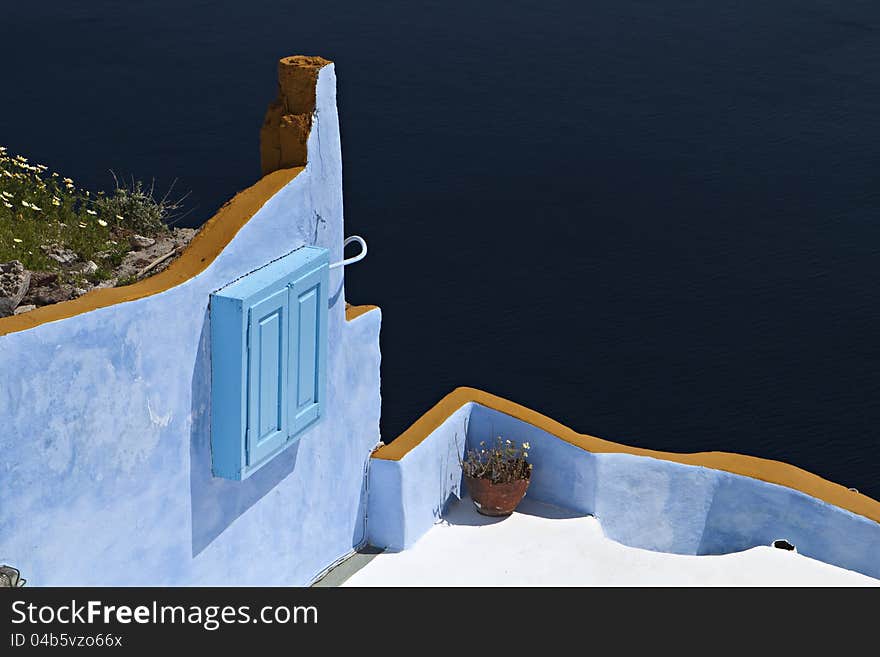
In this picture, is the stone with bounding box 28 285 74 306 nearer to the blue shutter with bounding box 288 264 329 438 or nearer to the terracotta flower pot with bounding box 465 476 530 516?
the blue shutter with bounding box 288 264 329 438

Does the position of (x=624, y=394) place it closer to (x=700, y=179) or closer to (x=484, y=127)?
(x=700, y=179)

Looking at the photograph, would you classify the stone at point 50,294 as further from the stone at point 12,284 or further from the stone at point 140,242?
the stone at point 140,242

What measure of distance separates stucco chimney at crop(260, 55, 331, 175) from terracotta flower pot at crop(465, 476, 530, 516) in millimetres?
2993

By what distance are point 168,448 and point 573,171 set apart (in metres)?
20.2

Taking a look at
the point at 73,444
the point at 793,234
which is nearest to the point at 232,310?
the point at 73,444

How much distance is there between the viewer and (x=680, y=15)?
37219 millimetres

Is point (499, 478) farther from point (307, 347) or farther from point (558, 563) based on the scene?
point (307, 347)

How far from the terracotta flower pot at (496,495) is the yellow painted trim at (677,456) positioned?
490mm

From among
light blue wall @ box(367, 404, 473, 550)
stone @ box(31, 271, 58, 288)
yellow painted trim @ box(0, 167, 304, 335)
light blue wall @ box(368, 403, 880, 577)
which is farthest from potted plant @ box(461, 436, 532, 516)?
stone @ box(31, 271, 58, 288)

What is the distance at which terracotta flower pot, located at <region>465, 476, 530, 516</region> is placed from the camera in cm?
1021

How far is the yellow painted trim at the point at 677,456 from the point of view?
9852 mm

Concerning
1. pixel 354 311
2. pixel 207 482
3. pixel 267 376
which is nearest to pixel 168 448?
pixel 207 482

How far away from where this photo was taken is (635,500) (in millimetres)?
10438

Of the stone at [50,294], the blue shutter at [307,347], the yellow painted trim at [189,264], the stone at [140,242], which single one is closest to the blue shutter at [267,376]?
the blue shutter at [307,347]
